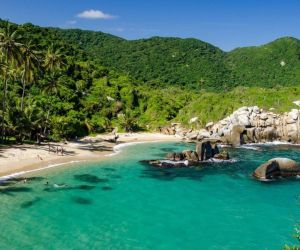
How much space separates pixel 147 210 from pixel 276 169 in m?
26.2

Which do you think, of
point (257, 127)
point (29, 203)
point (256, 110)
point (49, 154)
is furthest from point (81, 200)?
point (256, 110)

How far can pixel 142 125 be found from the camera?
11356 centimetres

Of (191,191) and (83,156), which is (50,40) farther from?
(191,191)

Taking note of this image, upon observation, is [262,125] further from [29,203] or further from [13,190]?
[29,203]

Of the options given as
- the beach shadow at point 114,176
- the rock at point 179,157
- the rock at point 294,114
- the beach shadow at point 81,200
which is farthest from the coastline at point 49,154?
the rock at point 294,114

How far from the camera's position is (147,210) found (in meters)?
42.1

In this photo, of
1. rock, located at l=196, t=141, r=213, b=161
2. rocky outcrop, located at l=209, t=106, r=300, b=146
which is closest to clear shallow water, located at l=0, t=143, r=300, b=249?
rock, located at l=196, t=141, r=213, b=161

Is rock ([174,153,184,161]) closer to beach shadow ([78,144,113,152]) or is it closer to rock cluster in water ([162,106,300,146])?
beach shadow ([78,144,113,152])

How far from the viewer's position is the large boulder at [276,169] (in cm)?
5768

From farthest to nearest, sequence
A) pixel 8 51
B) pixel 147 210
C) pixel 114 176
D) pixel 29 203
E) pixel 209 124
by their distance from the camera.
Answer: pixel 209 124 < pixel 8 51 < pixel 114 176 < pixel 29 203 < pixel 147 210

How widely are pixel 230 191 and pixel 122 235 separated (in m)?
20.8

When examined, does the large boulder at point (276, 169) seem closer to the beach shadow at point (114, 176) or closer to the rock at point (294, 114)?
the beach shadow at point (114, 176)

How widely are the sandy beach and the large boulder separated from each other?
94.7 feet

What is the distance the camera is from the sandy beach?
192 feet
